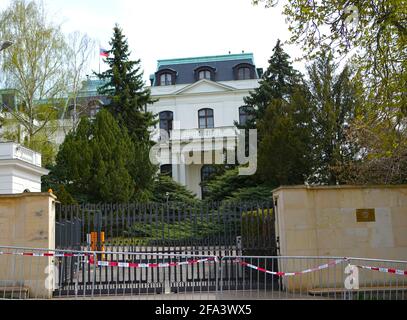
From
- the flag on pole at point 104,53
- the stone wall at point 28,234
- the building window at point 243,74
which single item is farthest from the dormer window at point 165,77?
the stone wall at point 28,234

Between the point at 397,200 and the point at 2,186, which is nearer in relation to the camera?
the point at 397,200

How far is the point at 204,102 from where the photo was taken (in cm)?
5431

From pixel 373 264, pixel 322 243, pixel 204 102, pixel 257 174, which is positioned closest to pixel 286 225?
pixel 322 243

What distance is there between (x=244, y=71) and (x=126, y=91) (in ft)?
61.5

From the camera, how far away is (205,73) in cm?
5656

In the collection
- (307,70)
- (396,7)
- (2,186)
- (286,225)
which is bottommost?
(286,225)

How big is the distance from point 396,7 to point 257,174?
23972mm

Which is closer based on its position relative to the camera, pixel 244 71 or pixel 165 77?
pixel 244 71

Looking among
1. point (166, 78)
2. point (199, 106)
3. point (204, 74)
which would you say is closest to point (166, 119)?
point (199, 106)

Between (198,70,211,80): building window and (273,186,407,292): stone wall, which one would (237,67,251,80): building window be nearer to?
(198,70,211,80): building window

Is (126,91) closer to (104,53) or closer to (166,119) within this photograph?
(104,53)

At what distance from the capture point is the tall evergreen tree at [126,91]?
4094 cm
